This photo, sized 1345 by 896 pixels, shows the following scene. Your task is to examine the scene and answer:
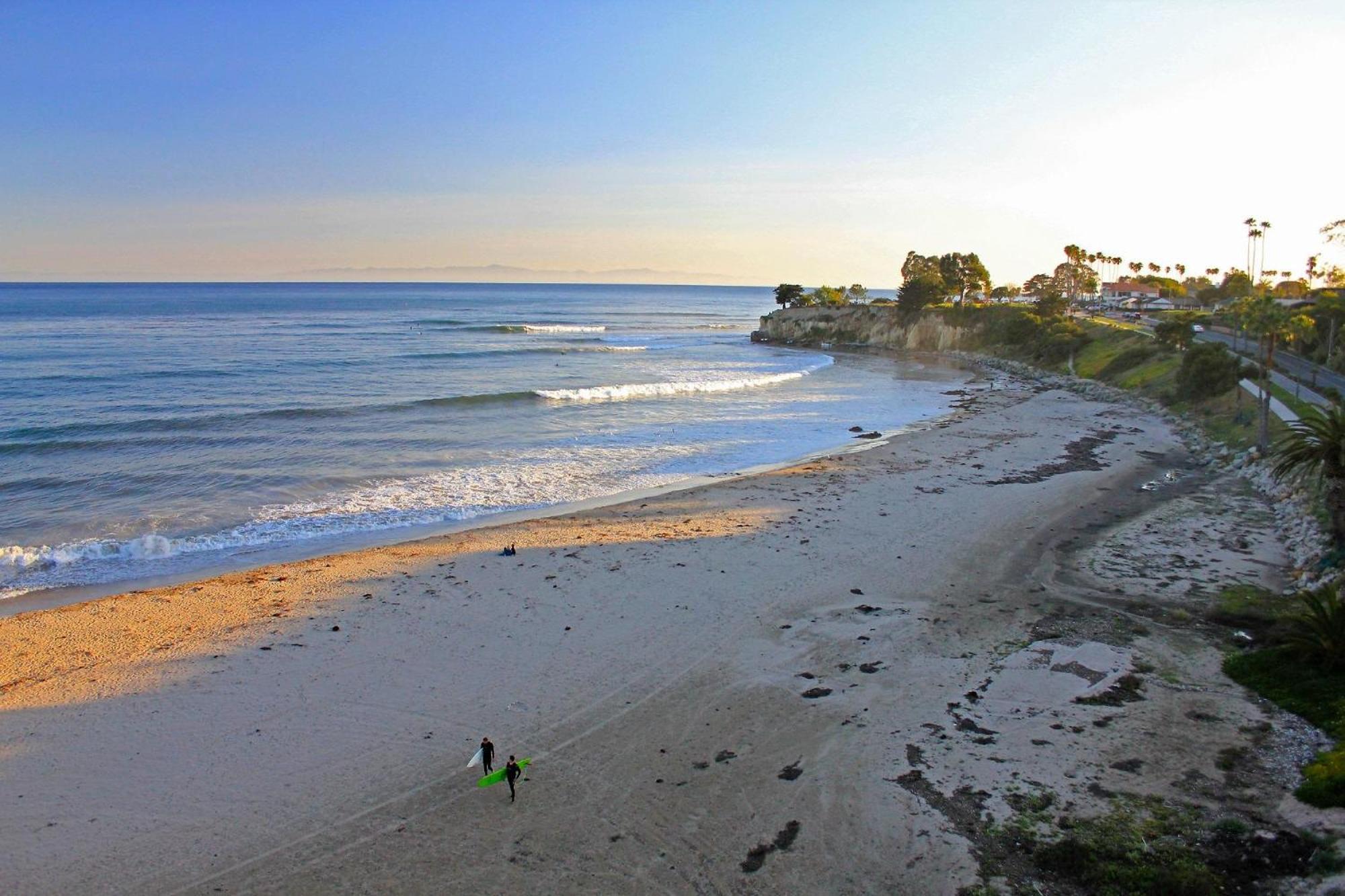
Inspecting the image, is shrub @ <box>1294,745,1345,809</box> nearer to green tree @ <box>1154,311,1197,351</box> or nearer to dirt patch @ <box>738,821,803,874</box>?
dirt patch @ <box>738,821,803,874</box>

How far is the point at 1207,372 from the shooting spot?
35.7m

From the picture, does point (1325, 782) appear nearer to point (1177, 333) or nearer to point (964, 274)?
point (1177, 333)

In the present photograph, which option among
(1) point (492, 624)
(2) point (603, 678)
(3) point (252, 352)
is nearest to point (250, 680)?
(1) point (492, 624)

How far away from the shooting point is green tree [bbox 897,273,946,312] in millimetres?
81562

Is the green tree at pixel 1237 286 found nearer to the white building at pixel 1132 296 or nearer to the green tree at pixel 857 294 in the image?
the white building at pixel 1132 296

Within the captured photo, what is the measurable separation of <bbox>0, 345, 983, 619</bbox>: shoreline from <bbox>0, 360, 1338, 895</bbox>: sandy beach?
74 cm

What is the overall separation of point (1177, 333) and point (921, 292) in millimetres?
38567

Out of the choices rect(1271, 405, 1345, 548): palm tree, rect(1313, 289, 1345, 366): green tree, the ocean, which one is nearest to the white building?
the ocean

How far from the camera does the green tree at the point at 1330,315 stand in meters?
35.7

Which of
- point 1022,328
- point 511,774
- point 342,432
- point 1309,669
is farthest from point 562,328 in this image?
point 1309,669

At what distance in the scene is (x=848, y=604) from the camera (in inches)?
604

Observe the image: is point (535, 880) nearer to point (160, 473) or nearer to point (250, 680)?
point (250, 680)

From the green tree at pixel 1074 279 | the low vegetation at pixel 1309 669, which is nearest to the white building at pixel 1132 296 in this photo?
the green tree at pixel 1074 279

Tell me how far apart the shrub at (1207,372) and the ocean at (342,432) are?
458 inches
